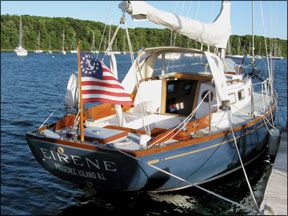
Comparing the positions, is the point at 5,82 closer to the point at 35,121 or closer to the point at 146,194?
the point at 35,121

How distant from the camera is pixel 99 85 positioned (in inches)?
393

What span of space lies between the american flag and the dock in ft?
13.6

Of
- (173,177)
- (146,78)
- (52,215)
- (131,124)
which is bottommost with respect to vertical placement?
(52,215)

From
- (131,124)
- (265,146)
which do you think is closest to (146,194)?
(131,124)

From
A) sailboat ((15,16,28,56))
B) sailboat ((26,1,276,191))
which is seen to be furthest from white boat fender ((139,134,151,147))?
sailboat ((15,16,28,56))

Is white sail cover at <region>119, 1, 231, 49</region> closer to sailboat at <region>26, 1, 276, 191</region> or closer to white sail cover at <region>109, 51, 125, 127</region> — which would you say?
sailboat at <region>26, 1, 276, 191</region>

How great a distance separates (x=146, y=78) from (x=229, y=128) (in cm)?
Result: 380

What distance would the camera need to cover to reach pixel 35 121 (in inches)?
842

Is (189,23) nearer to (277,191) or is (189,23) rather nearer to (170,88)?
(170,88)

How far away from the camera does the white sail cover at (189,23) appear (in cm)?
1029

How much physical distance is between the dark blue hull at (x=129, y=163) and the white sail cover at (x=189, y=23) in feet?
10.3

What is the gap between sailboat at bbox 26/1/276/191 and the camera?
9.99m

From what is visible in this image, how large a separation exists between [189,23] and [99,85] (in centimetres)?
356

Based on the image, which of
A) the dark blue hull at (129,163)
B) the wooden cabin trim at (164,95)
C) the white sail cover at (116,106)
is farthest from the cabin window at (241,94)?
the white sail cover at (116,106)
